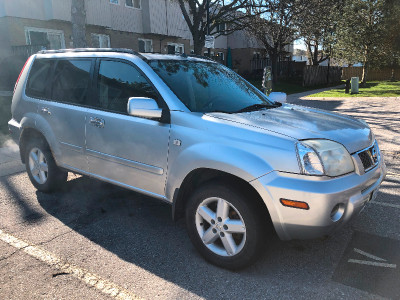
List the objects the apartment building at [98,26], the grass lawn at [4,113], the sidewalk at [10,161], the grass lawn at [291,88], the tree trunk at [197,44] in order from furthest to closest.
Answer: the grass lawn at [291,88]
the tree trunk at [197,44]
the apartment building at [98,26]
the grass lawn at [4,113]
the sidewalk at [10,161]

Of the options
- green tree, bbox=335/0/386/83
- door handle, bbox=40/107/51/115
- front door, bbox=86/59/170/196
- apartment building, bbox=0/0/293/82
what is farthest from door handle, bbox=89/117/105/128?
green tree, bbox=335/0/386/83

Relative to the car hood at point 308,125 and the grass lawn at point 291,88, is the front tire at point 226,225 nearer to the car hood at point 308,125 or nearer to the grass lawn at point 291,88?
the car hood at point 308,125

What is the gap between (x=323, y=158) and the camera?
2.57 metres

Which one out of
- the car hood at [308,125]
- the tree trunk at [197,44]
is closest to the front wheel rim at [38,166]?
the car hood at [308,125]

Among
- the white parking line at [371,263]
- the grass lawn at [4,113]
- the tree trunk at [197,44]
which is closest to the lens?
the white parking line at [371,263]

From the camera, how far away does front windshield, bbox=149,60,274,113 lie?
3.35 metres

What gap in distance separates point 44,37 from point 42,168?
44.5 ft

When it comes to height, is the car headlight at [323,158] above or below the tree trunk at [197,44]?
below

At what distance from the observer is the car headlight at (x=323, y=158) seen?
99.4 inches

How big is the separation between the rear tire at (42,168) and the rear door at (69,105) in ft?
1.08

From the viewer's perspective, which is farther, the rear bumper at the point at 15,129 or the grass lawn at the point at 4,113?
the grass lawn at the point at 4,113

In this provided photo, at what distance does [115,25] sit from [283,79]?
16313mm

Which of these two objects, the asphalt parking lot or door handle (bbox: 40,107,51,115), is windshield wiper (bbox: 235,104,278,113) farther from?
door handle (bbox: 40,107,51,115)

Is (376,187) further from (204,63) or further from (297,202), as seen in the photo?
(204,63)
